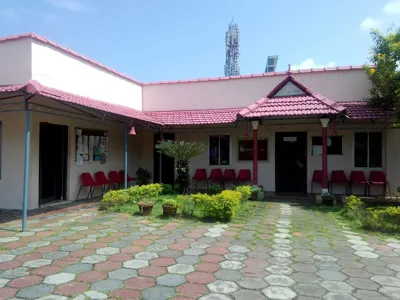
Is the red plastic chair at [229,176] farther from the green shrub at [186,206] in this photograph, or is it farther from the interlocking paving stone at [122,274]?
the interlocking paving stone at [122,274]

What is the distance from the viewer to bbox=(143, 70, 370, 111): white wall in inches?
437

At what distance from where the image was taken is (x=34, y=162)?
816 cm

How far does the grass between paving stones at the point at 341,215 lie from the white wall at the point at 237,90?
444 centimetres

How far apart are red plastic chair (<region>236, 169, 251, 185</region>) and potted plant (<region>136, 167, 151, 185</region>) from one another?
371 centimetres

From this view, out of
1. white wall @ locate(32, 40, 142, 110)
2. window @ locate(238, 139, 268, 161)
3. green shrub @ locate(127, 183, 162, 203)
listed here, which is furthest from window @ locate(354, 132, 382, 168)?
white wall @ locate(32, 40, 142, 110)

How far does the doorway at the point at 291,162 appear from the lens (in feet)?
37.4

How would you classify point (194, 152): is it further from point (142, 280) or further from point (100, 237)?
point (142, 280)

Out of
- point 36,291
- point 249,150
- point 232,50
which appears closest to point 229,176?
point 249,150

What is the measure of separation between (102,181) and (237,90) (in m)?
5.94

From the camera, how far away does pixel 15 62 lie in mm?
7535

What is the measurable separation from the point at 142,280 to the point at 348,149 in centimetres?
942

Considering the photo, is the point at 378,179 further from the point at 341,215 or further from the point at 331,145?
the point at 341,215

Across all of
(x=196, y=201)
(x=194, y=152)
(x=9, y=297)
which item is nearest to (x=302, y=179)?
(x=194, y=152)

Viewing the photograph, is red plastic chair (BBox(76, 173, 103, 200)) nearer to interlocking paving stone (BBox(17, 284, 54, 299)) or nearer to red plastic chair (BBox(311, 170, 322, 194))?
interlocking paving stone (BBox(17, 284, 54, 299))
